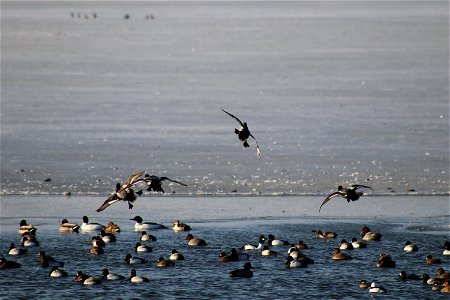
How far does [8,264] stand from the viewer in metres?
19.0

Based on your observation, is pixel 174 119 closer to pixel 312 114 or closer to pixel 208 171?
pixel 312 114

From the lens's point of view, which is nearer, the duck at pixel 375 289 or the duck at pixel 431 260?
the duck at pixel 375 289

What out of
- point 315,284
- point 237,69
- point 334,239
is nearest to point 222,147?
point 334,239

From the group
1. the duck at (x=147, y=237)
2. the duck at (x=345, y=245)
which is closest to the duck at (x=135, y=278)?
the duck at (x=147, y=237)

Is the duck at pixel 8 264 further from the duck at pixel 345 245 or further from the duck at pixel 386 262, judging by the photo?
the duck at pixel 386 262

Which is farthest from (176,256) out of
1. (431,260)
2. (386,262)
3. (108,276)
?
(431,260)

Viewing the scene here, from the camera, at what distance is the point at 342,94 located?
42844 mm

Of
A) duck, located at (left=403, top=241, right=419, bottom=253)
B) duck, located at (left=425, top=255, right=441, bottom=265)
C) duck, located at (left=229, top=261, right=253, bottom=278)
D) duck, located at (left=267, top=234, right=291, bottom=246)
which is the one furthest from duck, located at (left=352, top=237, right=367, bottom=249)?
duck, located at (left=229, top=261, right=253, bottom=278)

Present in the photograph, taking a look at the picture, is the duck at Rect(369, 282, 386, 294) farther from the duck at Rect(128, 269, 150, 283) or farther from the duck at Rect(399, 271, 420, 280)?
the duck at Rect(128, 269, 150, 283)

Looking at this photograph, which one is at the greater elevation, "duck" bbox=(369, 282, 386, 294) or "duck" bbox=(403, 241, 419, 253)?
→ "duck" bbox=(403, 241, 419, 253)

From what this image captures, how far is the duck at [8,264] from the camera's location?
18906 millimetres

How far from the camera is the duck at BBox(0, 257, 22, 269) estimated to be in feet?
62.0

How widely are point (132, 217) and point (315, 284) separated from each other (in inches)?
261

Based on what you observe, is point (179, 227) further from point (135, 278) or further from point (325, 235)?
point (135, 278)
